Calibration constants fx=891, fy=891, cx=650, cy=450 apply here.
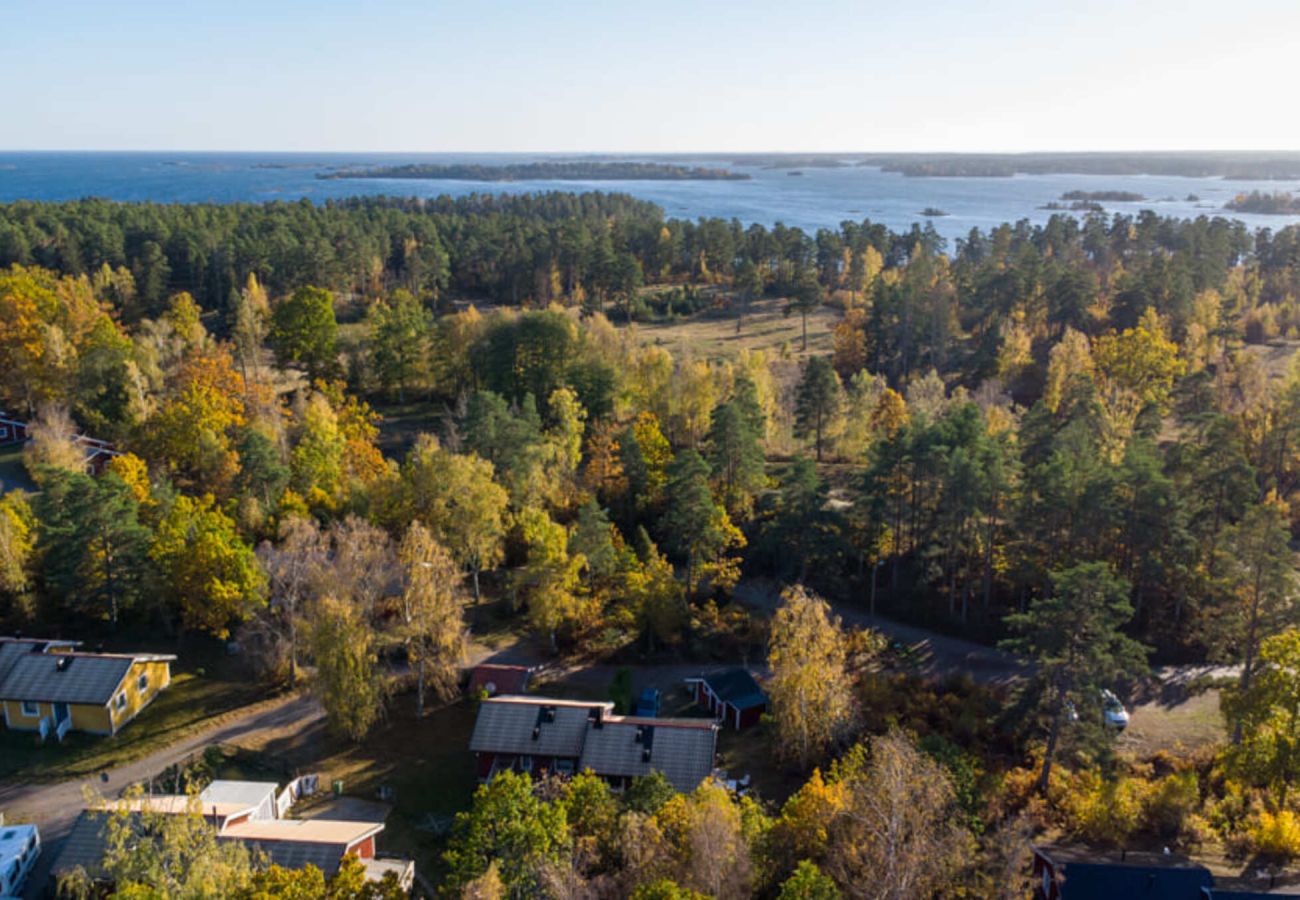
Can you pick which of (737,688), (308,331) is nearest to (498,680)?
(737,688)

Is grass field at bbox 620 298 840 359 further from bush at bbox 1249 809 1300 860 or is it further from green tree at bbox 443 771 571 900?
green tree at bbox 443 771 571 900

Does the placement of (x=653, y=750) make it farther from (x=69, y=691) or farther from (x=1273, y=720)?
(x=69, y=691)

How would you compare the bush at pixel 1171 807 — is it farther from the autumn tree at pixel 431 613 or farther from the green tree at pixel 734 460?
the autumn tree at pixel 431 613

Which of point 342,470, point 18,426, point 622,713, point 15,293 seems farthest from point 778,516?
point 15,293

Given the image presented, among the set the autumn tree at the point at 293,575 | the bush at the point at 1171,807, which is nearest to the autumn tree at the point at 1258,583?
the bush at the point at 1171,807

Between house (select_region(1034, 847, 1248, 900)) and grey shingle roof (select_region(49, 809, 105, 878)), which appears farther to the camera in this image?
grey shingle roof (select_region(49, 809, 105, 878))

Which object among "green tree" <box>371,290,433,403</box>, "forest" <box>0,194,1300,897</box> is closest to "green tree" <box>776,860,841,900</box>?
"forest" <box>0,194,1300,897</box>
